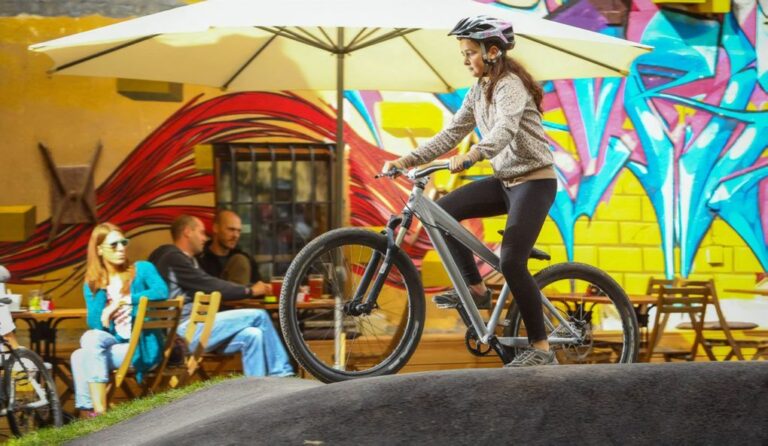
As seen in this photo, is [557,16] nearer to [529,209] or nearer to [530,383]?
[529,209]

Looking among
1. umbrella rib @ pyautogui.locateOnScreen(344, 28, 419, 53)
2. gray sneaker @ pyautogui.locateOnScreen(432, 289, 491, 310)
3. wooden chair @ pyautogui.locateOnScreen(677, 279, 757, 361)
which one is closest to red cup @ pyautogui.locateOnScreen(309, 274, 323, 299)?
gray sneaker @ pyautogui.locateOnScreen(432, 289, 491, 310)

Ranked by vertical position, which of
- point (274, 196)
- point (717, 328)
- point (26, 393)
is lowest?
point (26, 393)

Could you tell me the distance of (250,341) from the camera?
8.44 meters

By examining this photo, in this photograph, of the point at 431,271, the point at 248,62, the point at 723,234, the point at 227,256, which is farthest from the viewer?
the point at 723,234

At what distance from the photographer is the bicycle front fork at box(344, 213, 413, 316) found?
18.9 feet

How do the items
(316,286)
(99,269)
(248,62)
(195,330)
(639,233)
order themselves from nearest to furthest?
(316,286) < (99,269) < (195,330) < (248,62) < (639,233)

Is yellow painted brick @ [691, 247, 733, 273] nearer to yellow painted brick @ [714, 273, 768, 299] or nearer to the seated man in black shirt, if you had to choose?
yellow painted brick @ [714, 273, 768, 299]

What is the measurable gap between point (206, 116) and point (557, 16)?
118 inches

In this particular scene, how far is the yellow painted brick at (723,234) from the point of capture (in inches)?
444

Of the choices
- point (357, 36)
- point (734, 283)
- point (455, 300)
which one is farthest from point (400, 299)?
point (734, 283)

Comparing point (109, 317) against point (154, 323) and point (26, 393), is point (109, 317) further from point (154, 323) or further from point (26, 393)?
point (26, 393)

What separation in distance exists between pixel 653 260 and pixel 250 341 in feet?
13.6

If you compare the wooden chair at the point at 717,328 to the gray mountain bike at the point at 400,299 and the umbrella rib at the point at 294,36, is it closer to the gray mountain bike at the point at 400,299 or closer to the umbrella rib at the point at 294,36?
the gray mountain bike at the point at 400,299

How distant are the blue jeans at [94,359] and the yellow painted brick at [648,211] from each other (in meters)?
4.86
